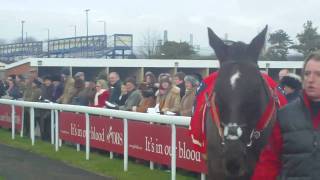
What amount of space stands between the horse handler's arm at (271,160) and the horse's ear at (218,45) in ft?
2.22

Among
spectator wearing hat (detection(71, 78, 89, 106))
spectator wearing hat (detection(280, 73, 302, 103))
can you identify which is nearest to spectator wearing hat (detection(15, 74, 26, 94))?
spectator wearing hat (detection(71, 78, 89, 106))

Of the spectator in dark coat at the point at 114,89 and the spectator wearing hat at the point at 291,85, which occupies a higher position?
the spectator wearing hat at the point at 291,85

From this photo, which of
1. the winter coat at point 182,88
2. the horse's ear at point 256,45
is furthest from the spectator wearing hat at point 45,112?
the horse's ear at point 256,45

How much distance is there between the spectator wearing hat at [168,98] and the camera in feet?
30.6

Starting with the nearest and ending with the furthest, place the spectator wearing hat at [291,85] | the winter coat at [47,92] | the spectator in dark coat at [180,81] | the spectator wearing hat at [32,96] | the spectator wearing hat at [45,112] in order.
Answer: the spectator wearing hat at [291,85]
the spectator in dark coat at [180,81]
the spectator wearing hat at [45,112]
the winter coat at [47,92]
the spectator wearing hat at [32,96]

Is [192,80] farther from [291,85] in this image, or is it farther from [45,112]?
[45,112]

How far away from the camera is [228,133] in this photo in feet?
11.4

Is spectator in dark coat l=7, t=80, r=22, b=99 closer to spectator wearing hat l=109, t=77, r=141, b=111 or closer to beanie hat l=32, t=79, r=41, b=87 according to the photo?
beanie hat l=32, t=79, r=41, b=87

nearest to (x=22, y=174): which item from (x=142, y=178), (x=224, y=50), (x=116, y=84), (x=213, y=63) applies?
(x=142, y=178)

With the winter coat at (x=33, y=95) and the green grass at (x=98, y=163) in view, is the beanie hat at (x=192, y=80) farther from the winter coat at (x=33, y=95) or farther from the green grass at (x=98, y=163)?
the winter coat at (x=33, y=95)

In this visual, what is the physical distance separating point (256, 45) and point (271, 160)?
843mm

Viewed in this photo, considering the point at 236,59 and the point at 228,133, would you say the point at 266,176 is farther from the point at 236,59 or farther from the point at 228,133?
the point at 236,59

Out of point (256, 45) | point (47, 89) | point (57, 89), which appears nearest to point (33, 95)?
point (47, 89)

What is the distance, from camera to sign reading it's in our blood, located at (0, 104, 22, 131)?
14367 mm
